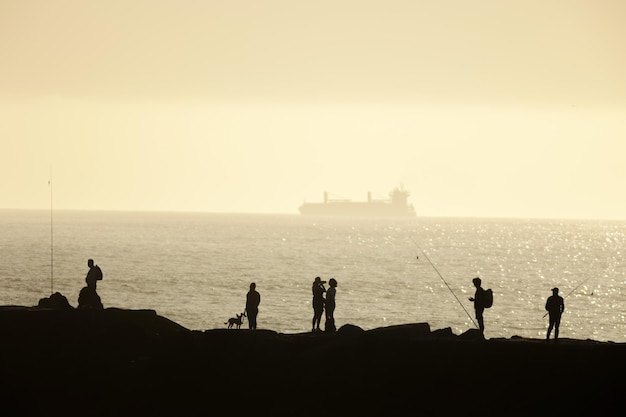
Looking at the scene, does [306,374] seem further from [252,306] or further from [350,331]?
[252,306]

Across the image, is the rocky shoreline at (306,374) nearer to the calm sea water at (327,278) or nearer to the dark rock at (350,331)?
the dark rock at (350,331)

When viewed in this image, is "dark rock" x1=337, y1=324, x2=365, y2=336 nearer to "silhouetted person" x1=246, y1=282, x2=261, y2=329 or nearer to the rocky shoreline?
the rocky shoreline

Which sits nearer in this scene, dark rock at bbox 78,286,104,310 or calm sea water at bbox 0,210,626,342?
dark rock at bbox 78,286,104,310

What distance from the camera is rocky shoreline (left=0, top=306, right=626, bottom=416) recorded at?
60.7ft

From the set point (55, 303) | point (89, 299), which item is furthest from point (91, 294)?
point (55, 303)

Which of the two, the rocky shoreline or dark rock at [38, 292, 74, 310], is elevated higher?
dark rock at [38, 292, 74, 310]

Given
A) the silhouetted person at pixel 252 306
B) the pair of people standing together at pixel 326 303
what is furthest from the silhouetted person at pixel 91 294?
the pair of people standing together at pixel 326 303

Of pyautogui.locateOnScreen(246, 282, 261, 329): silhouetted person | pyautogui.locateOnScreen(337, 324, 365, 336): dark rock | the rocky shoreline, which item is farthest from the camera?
pyautogui.locateOnScreen(246, 282, 261, 329): silhouetted person

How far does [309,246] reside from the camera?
465ft

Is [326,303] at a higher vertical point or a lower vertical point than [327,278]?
higher

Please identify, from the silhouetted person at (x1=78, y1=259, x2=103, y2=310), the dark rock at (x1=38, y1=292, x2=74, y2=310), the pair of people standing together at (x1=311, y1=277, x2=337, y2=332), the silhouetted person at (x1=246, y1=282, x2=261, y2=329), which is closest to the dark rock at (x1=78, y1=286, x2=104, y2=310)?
the silhouetted person at (x1=78, y1=259, x2=103, y2=310)

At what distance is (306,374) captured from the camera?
63.8ft


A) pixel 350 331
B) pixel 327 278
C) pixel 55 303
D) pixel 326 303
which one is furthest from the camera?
pixel 327 278

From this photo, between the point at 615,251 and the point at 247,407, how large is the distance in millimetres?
150371
